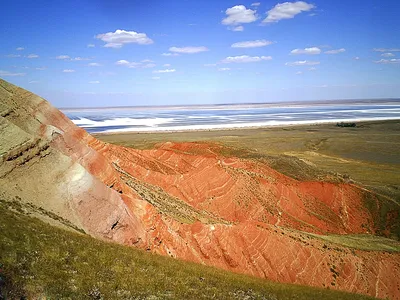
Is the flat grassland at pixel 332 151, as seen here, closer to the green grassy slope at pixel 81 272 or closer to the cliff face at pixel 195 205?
the cliff face at pixel 195 205

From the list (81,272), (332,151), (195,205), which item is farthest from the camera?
(332,151)

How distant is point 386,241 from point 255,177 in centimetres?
1547

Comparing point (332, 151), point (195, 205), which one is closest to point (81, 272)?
point (195, 205)

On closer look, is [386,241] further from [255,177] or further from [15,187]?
[15,187]

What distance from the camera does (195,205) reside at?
33188mm

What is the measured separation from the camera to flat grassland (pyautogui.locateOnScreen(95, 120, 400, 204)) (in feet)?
156

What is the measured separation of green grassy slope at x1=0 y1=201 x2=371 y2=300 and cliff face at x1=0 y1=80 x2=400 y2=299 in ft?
10.6

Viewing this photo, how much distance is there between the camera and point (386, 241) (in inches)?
1152

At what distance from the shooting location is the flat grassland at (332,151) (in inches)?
1869

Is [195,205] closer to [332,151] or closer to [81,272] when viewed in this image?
[81,272]

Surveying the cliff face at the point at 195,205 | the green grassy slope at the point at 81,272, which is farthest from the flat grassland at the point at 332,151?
the green grassy slope at the point at 81,272

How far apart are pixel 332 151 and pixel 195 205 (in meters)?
62.7

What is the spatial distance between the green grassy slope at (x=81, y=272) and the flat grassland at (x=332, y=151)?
3331 cm

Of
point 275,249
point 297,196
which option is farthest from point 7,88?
point 297,196
